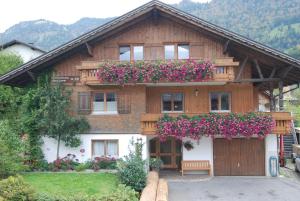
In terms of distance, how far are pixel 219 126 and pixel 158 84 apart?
4.25 m

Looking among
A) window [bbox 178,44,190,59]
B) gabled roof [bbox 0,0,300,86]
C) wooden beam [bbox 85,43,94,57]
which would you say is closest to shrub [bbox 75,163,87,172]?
gabled roof [bbox 0,0,300,86]

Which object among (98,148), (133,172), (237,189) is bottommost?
(237,189)

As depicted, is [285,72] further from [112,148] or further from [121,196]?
[121,196]

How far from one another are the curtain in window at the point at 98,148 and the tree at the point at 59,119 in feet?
3.45

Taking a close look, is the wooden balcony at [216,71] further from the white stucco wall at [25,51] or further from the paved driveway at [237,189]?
the white stucco wall at [25,51]

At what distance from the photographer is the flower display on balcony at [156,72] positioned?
64.4 feet

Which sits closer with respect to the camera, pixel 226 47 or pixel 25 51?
pixel 226 47

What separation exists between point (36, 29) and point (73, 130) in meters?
99.8

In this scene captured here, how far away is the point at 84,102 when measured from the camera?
21438mm

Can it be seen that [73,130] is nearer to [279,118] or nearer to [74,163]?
[74,163]

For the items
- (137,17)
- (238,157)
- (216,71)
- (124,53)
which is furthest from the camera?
(238,157)

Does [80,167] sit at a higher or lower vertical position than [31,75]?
lower

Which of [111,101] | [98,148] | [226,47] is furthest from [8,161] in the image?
[226,47]

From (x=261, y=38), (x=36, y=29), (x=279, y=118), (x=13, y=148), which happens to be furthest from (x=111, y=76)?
(x=36, y=29)
